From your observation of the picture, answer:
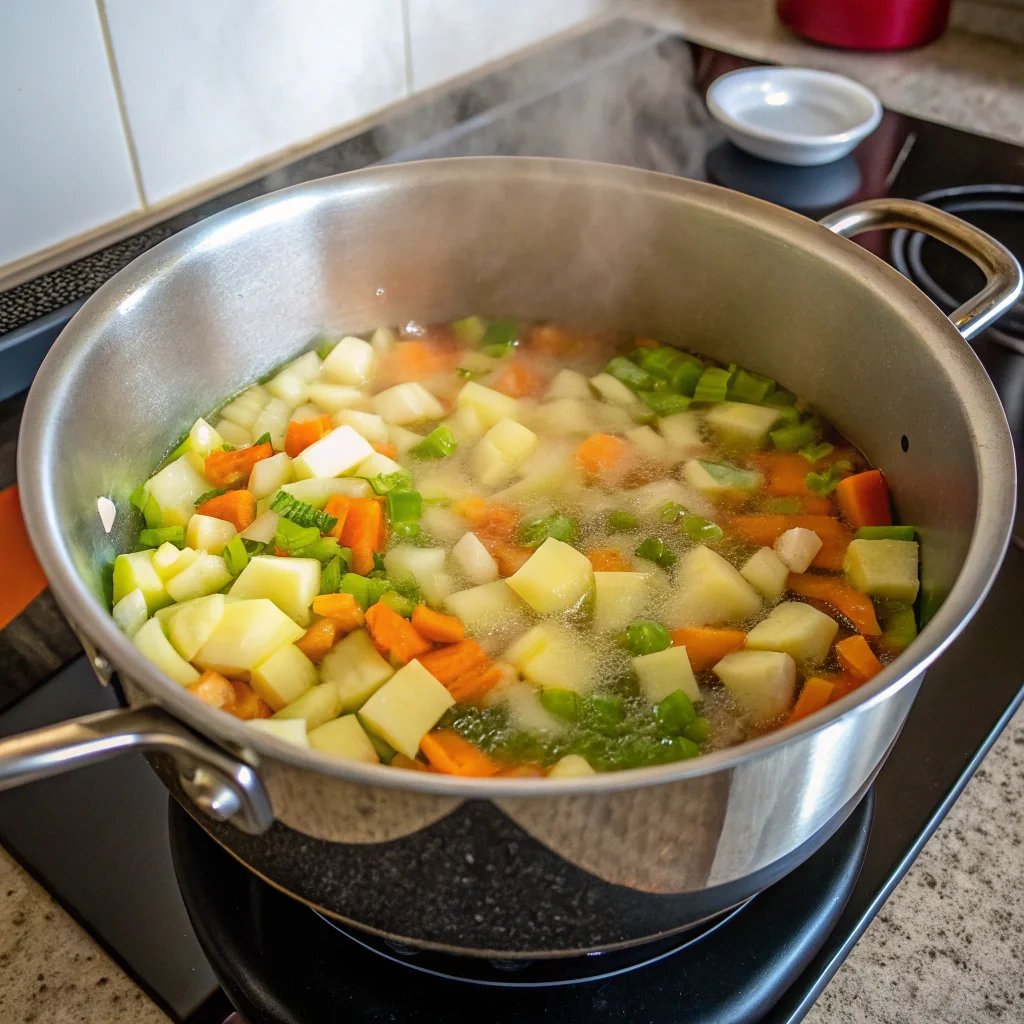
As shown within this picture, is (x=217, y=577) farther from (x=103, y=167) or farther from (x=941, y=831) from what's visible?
(x=941, y=831)

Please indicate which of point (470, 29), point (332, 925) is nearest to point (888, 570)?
point (332, 925)

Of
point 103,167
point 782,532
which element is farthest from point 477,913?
point 103,167

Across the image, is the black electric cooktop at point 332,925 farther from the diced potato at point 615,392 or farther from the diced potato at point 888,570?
the diced potato at point 615,392

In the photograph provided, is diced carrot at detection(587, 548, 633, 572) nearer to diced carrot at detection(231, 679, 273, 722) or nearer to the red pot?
diced carrot at detection(231, 679, 273, 722)

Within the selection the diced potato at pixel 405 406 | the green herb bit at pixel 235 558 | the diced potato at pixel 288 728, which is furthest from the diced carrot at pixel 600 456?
the diced potato at pixel 288 728

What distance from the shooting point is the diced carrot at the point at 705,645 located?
0.97 metres

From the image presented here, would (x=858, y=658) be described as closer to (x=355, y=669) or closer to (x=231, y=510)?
(x=355, y=669)

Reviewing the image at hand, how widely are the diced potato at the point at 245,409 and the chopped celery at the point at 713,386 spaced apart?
1.74 feet

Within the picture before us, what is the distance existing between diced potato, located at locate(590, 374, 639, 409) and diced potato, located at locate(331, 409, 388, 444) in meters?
0.28

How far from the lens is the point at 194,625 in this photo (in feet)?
2.99

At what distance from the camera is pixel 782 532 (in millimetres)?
1112

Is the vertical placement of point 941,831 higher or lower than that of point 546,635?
lower

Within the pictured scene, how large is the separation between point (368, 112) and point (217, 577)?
832mm

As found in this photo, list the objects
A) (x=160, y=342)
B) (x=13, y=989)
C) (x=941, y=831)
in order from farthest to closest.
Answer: (x=160, y=342) → (x=941, y=831) → (x=13, y=989)
